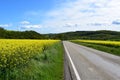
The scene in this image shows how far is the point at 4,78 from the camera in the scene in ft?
32.2

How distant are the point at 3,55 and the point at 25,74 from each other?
126 cm

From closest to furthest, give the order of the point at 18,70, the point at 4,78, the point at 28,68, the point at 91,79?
the point at 4,78
the point at 18,70
the point at 28,68
the point at 91,79

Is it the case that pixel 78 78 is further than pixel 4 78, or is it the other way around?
pixel 78 78

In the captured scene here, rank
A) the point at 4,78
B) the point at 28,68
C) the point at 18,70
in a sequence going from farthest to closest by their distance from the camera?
the point at 28,68
the point at 18,70
the point at 4,78

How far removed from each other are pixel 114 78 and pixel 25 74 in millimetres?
5182

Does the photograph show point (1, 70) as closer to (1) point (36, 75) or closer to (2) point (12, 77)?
(2) point (12, 77)

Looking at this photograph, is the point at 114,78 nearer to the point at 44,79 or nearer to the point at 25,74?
the point at 44,79

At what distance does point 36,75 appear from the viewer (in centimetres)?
1223

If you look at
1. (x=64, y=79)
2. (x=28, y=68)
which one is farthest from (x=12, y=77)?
(x=64, y=79)

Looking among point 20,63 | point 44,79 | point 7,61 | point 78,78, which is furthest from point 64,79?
point 7,61

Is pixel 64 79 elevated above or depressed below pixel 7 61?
below

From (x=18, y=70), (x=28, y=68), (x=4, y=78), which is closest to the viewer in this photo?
(x=4, y=78)

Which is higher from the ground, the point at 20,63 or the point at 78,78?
the point at 20,63

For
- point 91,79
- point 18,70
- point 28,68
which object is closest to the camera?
point 18,70
